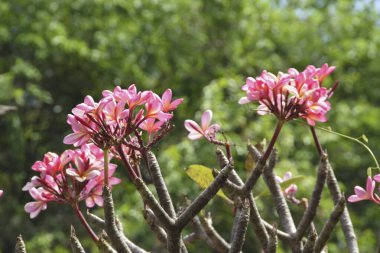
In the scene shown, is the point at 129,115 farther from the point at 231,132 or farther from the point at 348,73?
the point at 348,73

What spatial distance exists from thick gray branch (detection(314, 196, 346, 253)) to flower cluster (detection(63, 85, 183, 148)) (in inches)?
8.7

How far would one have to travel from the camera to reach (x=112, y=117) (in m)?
0.76

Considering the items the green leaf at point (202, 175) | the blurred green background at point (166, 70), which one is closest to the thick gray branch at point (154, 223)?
the green leaf at point (202, 175)

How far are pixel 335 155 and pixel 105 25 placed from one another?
2.77m

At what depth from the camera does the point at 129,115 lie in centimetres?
76

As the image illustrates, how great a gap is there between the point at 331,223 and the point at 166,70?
265 inches

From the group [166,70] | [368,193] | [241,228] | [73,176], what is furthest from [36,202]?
[166,70]

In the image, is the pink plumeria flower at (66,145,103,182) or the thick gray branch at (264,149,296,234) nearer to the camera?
the pink plumeria flower at (66,145,103,182)

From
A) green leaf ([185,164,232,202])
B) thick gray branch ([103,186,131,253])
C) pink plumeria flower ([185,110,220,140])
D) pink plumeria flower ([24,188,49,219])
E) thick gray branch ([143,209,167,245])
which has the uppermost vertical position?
thick gray branch ([103,186,131,253])

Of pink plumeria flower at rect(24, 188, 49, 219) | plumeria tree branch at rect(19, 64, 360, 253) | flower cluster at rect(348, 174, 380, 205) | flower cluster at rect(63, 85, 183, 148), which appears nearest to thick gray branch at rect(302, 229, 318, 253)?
plumeria tree branch at rect(19, 64, 360, 253)

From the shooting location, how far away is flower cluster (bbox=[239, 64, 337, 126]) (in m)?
0.87

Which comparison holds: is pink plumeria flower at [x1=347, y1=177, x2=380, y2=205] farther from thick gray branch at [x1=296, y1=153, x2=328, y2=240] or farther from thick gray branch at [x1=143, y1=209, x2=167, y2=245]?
thick gray branch at [x1=143, y1=209, x2=167, y2=245]

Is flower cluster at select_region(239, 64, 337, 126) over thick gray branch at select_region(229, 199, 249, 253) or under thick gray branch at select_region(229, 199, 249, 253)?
over

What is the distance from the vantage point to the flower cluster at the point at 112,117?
762mm
